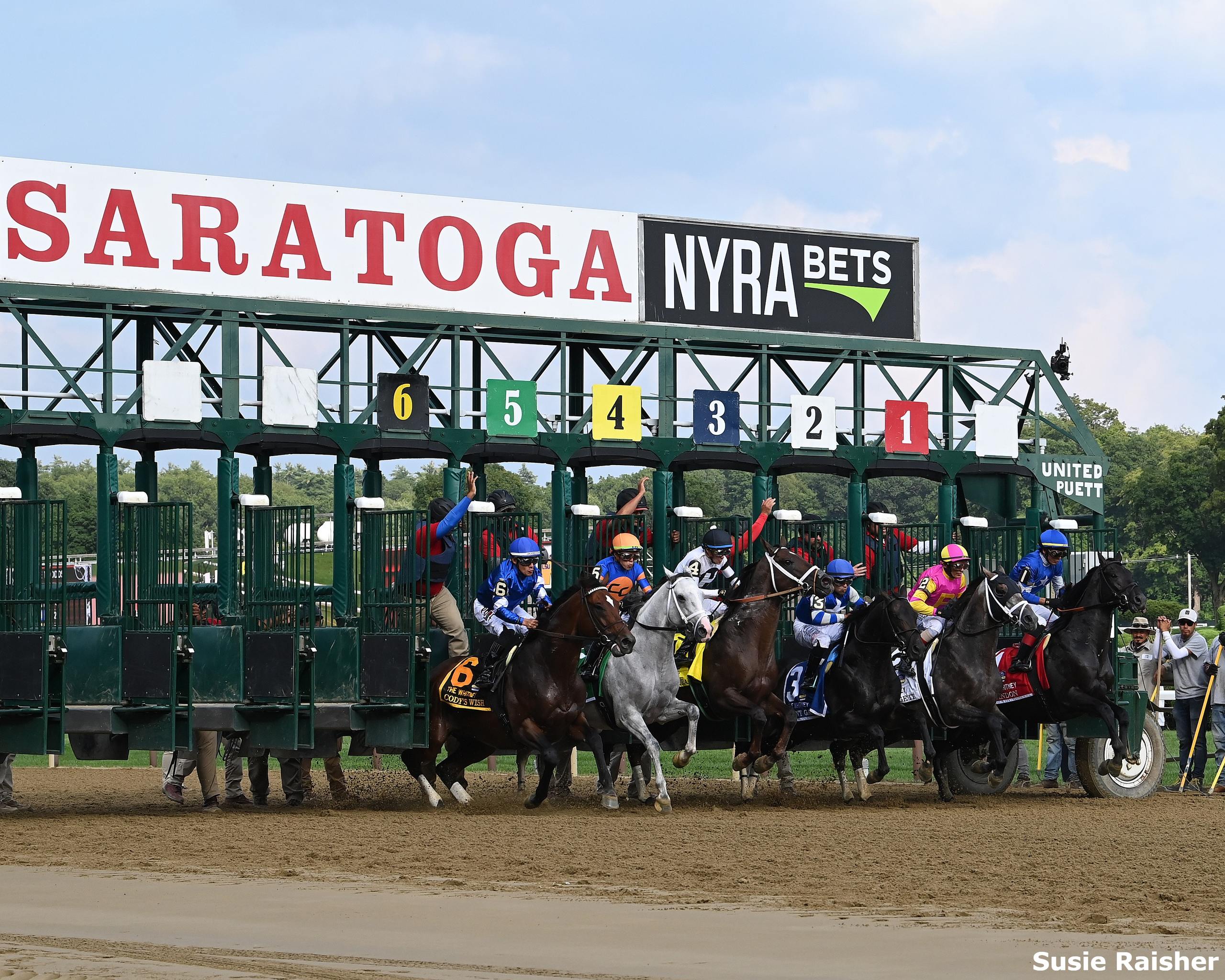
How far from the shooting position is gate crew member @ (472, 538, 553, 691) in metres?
14.1

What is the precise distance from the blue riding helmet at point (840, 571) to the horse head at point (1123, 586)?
195 centimetres

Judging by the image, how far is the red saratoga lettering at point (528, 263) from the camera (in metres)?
21.7

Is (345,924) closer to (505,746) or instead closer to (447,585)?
(505,746)

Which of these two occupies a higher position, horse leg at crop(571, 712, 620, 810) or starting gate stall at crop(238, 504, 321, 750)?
starting gate stall at crop(238, 504, 321, 750)

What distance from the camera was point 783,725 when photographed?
569 inches

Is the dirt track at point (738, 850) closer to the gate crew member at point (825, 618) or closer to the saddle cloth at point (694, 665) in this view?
the saddle cloth at point (694, 665)

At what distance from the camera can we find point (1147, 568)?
73625 millimetres

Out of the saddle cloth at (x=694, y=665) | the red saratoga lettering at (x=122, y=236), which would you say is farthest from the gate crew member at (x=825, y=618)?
the red saratoga lettering at (x=122, y=236)

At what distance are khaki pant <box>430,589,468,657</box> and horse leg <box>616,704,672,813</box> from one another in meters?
1.31

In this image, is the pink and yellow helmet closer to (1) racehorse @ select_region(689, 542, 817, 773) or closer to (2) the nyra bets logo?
(1) racehorse @ select_region(689, 542, 817, 773)

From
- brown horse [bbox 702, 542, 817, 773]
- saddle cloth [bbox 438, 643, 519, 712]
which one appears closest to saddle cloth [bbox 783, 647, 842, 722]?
brown horse [bbox 702, 542, 817, 773]

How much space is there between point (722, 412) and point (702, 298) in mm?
1730

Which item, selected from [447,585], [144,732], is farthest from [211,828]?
[447,585]

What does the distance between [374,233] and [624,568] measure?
24.1 ft
